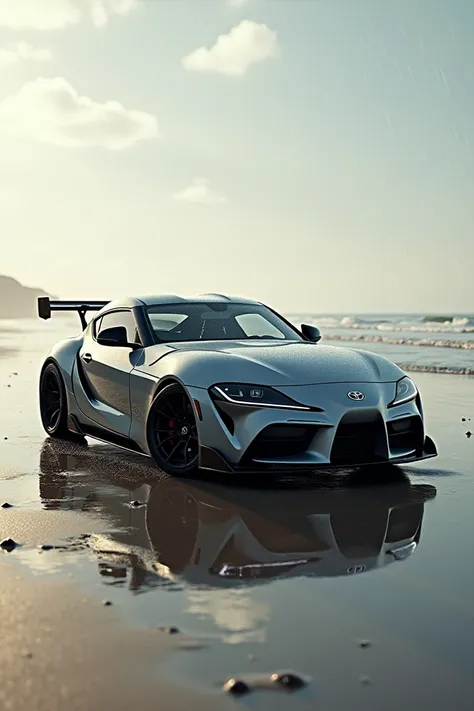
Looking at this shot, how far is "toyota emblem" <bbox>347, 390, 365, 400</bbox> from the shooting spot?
6113 mm

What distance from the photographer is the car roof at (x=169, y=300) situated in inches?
303

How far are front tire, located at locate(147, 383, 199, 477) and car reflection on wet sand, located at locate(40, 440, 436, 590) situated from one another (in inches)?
4.8

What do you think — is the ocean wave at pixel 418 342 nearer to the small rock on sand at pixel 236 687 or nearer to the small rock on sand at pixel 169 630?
the small rock on sand at pixel 169 630

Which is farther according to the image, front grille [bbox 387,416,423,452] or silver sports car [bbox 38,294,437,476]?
front grille [bbox 387,416,423,452]

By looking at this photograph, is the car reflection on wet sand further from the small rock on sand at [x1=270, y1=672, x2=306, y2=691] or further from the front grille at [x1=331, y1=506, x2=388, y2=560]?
the small rock on sand at [x1=270, y1=672, x2=306, y2=691]

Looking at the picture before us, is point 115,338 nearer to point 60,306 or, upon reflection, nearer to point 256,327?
point 256,327

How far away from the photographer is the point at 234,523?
5070 mm

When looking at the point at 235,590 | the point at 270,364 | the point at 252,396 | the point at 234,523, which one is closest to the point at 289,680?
the point at 235,590

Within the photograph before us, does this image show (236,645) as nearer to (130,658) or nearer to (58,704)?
(130,658)

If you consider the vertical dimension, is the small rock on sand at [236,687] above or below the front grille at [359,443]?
below

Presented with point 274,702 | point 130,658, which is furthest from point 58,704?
point 274,702

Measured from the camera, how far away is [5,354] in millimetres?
22109

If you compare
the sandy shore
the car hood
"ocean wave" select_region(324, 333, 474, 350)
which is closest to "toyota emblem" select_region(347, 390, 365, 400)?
the car hood

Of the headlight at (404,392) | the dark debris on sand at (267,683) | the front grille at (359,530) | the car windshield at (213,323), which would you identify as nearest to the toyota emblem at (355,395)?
the headlight at (404,392)
